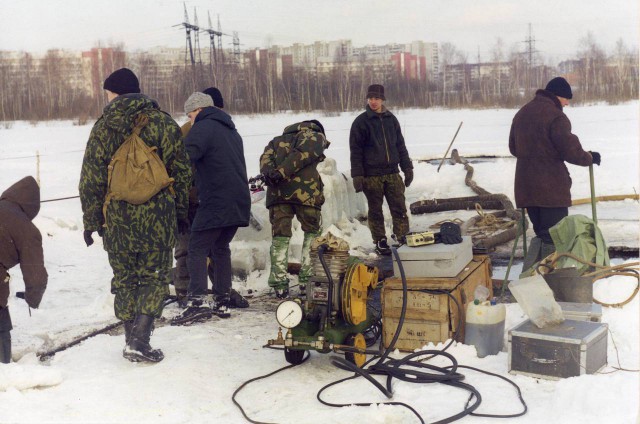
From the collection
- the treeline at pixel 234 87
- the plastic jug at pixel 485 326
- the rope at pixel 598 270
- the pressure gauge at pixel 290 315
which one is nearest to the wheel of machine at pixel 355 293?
the pressure gauge at pixel 290 315

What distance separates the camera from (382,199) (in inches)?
313

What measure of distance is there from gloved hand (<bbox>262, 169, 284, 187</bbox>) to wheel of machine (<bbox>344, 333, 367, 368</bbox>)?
6.17 ft

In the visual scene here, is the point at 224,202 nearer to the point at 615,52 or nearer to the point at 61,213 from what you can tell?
the point at 61,213

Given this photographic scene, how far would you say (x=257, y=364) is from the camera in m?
4.58

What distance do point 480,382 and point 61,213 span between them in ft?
23.9

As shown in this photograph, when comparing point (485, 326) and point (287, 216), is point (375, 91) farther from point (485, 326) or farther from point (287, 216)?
point (485, 326)

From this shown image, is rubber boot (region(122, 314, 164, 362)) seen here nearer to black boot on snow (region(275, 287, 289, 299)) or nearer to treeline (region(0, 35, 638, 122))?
black boot on snow (region(275, 287, 289, 299))

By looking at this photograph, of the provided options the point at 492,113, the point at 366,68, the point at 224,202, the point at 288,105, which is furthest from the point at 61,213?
the point at 492,113

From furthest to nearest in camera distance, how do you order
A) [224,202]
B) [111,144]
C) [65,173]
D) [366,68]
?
[366,68] < [65,173] < [224,202] < [111,144]

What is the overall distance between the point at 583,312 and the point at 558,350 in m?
0.54

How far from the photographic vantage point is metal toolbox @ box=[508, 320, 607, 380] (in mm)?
3971

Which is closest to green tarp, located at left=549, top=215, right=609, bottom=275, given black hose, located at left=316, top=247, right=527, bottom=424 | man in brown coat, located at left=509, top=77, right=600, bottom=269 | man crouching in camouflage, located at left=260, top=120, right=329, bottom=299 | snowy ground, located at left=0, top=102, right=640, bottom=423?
snowy ground, located at left=0, top=102, right=640, bottom=423

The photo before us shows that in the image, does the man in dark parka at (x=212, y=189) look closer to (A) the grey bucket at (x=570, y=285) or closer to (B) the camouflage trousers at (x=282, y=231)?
(B) the camouflage trousers at (x=282, y=231)

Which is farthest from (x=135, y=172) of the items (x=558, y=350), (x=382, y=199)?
(x=382, y=199)
